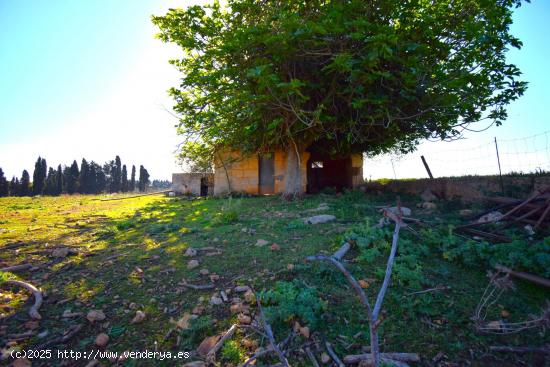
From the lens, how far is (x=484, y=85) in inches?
312

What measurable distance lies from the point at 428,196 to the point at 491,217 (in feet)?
14.6

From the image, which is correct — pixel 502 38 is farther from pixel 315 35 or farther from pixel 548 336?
pixel 548 336

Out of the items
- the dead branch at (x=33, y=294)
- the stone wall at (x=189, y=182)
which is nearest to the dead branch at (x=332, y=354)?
the dead branch at (x=33, y=294)

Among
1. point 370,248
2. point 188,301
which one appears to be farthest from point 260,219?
point 188,301

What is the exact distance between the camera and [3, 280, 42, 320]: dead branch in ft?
10.0

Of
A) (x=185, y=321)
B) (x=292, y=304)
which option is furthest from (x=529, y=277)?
(x=185, y=321)

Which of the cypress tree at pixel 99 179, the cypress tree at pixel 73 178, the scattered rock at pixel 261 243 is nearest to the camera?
the scattered rock at pixel 261 243

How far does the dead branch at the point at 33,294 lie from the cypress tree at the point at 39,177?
34.5m

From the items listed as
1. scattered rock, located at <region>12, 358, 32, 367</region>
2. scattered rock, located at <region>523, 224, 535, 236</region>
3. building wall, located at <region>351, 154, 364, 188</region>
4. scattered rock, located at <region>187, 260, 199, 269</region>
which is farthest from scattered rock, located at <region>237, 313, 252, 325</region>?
building wall, located at <region>351, 154, 364, 188</region>

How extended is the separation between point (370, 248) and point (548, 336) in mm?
2054

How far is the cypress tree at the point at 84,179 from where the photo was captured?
105ft

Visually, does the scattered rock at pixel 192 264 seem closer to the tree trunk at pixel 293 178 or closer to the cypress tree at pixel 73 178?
the tree trunk at pixel 293 178

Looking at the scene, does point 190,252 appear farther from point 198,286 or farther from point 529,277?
point 529,277

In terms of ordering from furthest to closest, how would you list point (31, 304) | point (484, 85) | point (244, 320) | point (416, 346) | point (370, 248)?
Answer: point (484, 85), point (370, 248), point (31, 304), point (244, 320), point (416, 346)
